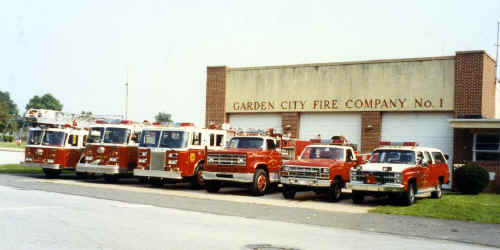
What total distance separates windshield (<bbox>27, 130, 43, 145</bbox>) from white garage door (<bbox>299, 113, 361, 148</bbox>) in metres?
13.7

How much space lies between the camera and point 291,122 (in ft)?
93.7

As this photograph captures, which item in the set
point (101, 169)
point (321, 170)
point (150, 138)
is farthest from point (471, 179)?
point (101, 169)

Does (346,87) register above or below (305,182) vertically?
above

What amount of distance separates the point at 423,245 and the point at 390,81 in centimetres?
1731

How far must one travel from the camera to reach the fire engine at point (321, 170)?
17562 millimetres

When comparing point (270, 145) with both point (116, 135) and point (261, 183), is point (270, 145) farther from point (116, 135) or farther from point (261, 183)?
point (116, 135)

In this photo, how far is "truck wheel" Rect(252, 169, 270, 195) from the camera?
1908 centimetres

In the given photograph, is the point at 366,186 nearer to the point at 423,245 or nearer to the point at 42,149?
the point at 423,245

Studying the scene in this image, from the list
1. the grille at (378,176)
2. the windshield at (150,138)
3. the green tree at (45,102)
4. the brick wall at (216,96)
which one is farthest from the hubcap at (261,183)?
the green tree at (45,102)

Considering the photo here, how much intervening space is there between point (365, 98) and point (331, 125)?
2427 millimetres

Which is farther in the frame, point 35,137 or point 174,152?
point 35,137

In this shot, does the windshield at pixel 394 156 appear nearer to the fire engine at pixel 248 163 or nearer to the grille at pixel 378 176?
the grille at pixel 378 176

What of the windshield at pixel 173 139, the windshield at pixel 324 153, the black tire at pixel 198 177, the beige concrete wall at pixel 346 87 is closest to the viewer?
the windshield at pixel 324 153

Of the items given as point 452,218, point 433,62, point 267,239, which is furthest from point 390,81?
point 267,239
